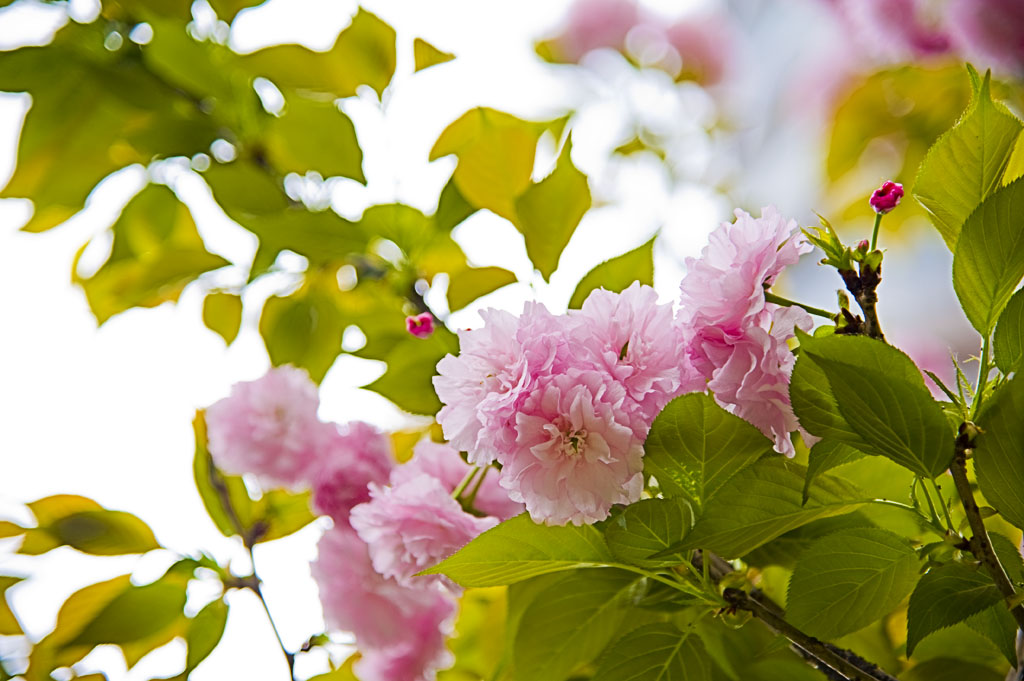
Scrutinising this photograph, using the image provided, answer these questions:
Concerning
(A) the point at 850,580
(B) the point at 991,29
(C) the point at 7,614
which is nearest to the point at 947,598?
(A) the point at 850,580

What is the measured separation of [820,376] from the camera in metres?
0.21

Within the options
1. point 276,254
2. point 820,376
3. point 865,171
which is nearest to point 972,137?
point 820,376

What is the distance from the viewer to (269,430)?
1.47ft

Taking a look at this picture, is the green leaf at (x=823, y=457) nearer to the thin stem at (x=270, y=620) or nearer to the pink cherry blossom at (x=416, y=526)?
the pink cherry blossom at (x=416, y=526)

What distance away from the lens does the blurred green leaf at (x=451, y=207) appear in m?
0.46

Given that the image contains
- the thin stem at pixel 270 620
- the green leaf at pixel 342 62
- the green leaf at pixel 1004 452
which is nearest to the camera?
the green leaf at pixel 1004 452

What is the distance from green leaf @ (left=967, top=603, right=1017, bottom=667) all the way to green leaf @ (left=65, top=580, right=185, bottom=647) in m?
0.37

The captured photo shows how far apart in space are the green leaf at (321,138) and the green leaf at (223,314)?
16 centimetres

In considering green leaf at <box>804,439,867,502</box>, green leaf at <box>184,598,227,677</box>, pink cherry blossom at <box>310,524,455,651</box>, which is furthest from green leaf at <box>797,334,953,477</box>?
green leaf at <box>184,598,227,677</box>

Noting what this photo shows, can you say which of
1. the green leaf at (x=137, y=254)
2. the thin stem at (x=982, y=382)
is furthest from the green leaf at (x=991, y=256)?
the green leaf at (x=137, y=254)

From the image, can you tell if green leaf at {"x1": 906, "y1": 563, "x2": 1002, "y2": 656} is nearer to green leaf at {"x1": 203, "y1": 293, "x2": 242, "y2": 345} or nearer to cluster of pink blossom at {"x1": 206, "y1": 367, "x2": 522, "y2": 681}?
cluster of pink blossom at {"x1": 206, "y1": 367, "x2": 522, "y2": 681}

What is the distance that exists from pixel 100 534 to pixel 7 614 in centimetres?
8

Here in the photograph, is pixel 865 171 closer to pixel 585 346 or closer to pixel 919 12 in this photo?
pixel 919 12

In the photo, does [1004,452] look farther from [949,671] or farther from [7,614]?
[7,614]
